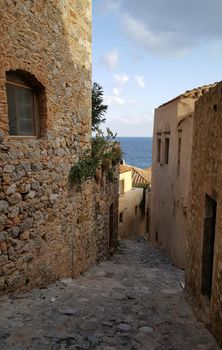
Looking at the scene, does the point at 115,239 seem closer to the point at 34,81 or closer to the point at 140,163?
the point at 34,81

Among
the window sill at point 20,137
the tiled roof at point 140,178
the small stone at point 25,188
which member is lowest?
the tiled roof at point 140,178

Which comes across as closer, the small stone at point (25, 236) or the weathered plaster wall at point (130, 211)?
the small stone at point (25, 236)

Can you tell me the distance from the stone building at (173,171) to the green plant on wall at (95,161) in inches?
94.4

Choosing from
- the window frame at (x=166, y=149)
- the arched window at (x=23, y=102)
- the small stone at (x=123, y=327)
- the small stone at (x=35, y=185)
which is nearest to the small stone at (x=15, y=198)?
the small stone at (x=35, y=185)

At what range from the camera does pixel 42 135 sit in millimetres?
5758

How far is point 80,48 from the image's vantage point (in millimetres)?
6988

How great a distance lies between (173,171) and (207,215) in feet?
22.9

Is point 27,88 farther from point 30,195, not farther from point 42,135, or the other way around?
point 30,195

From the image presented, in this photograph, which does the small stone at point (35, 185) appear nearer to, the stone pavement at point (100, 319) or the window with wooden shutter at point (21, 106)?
the window with wooden shutter at point (21, 106)

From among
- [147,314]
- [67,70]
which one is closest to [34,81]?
[67,70]

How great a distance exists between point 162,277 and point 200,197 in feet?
13.0

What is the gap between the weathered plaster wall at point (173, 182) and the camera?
1014 centimetres

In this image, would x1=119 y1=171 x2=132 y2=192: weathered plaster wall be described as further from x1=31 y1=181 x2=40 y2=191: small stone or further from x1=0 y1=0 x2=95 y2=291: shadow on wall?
x1=31 y1=181 x2=40 y2=191: small stone

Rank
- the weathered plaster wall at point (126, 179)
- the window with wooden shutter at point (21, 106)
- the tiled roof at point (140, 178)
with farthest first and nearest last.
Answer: the tiled roof at point (140, 178) < the weathered plaster wall at point (126, 179) < the window with wooden shutter at point (21, 106)
